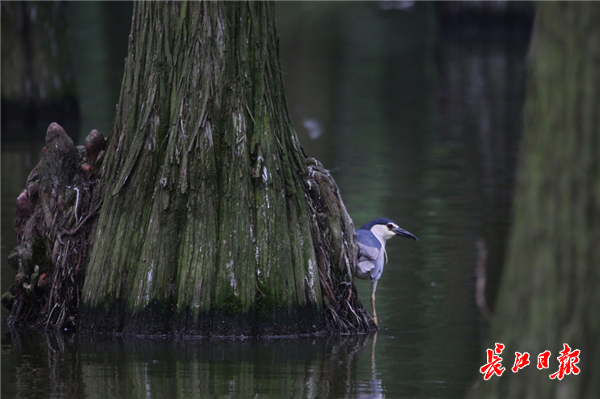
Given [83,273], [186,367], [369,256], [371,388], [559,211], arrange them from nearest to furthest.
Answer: [559,211] → [371,388] → [186,367] → [83,273] → [369,256]

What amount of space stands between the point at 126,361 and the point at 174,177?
4.62 feet

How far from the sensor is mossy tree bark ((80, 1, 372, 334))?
284 inches

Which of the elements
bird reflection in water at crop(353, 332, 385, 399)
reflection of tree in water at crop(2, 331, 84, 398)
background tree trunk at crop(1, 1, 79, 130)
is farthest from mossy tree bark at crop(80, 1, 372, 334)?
background tree trunk at crop(1, 1, 79, 130)

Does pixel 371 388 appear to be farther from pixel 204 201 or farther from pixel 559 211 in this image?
pixel 559 211

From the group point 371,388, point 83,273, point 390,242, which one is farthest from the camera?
point 390,242

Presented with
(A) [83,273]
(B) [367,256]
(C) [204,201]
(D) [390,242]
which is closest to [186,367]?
(C) [204,201]

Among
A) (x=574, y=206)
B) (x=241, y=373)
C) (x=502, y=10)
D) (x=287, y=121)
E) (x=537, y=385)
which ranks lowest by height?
(x=241, y=373)

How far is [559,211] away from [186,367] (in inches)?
139

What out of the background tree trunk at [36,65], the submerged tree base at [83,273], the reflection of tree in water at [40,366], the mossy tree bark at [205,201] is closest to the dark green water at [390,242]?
the reflection of tree in water at [40,366]

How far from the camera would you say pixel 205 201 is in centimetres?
729

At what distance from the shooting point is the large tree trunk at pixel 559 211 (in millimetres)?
3770

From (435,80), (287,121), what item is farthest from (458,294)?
(435,80)

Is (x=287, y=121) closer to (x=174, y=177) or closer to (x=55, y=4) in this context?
(x=174, y=177)

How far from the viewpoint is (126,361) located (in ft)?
22.4
